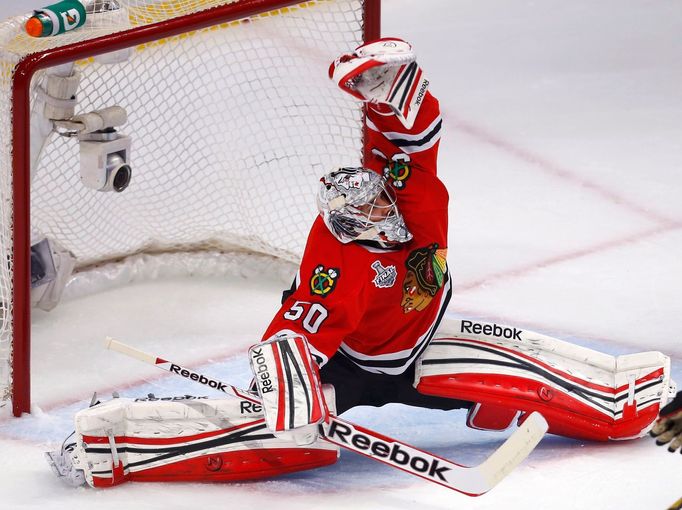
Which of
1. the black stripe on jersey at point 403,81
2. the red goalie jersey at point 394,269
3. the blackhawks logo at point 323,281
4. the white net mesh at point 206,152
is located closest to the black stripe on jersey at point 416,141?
the red goalie jersey at point 394,269

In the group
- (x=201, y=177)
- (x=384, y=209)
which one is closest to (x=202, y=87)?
(x=201, y=177)

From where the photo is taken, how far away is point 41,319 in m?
3.88

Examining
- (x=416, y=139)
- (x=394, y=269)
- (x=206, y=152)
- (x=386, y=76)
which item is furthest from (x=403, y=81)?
(x=206, y=152)

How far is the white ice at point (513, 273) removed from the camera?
2.91m

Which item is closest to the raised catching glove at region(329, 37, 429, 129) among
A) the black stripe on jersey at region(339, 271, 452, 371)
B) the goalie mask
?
the goalie mask

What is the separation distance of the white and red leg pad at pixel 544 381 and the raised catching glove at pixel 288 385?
0.40 m

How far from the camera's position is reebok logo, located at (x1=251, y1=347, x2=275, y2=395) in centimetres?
268

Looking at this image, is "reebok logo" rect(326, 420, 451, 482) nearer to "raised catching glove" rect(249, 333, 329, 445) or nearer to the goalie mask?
"raised catching glove" rect(249, 333, 329, 445)

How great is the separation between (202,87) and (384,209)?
1827 millimetres

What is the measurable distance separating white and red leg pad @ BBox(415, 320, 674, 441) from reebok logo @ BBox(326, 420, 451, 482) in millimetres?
334

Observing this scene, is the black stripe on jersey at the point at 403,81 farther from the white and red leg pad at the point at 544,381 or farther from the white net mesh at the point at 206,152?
the white net mesh at the point at 206,152

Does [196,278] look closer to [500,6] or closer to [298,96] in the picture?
[298,96]

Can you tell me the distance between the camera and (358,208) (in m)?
2.81

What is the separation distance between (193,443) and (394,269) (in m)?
0.53
